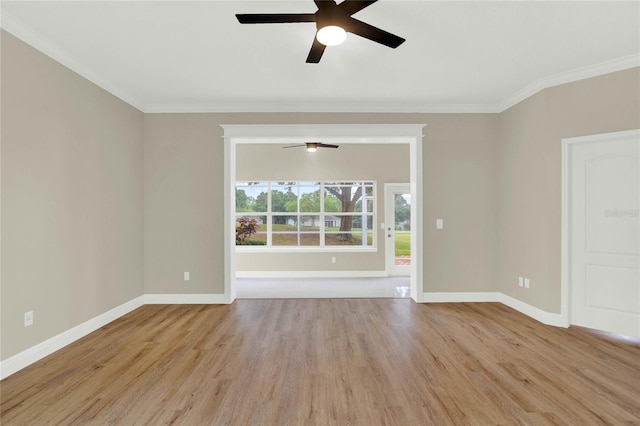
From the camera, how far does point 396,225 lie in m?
6.89

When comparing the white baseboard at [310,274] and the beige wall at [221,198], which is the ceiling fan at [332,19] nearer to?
the beige wall at [221,198]

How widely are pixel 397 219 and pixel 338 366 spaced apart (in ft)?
15.6

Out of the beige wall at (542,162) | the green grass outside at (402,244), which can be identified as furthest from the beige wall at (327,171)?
the beige wall at (542,162)

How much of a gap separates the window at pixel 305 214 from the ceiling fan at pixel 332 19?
4.84 metres

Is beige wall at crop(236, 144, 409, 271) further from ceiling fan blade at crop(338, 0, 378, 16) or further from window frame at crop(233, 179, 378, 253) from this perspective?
ceiling fan blade at crop(338, 0, 378, 16)

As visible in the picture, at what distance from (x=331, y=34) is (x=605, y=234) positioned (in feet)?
11.4

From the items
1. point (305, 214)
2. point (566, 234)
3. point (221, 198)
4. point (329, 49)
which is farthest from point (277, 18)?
point (305, 214)

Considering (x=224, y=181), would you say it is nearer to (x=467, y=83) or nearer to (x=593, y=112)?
(x=467, y=83)

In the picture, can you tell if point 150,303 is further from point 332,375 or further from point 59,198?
point 332,375

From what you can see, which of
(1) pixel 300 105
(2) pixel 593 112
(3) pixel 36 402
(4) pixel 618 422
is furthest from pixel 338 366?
(2) pixel 593 112

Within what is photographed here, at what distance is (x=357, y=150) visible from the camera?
21.9 ft

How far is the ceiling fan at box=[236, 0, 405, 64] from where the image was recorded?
6.29ft

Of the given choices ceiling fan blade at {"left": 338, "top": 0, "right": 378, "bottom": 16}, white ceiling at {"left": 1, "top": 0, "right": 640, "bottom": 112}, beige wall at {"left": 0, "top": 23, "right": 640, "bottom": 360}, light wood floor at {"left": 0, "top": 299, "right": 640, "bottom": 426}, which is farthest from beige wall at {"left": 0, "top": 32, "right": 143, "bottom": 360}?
ceiling fan blade at {"left": 338, "top": 0, "right": 378, "bottom": 16}

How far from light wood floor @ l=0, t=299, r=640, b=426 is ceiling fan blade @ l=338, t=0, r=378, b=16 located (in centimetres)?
257
